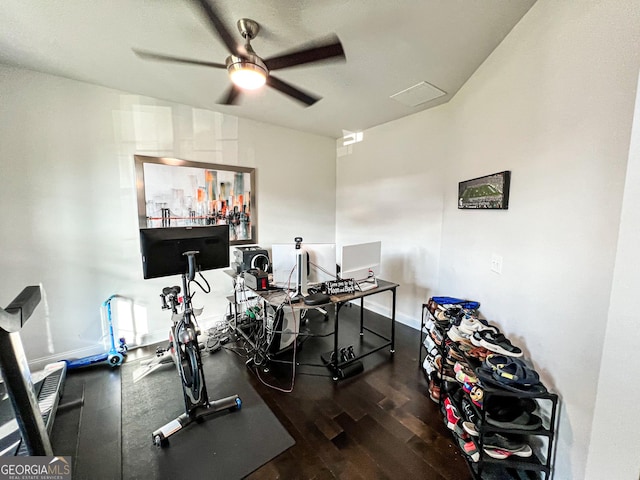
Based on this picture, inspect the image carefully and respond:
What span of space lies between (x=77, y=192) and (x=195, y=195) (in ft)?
3.47

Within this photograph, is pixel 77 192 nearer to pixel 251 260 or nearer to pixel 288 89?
pixel 251 260

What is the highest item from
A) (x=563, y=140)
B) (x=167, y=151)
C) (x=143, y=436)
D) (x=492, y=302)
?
(x=167, y=151)

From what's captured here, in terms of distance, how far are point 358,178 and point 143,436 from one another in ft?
12.6

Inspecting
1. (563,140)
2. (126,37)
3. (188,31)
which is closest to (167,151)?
(126,37)

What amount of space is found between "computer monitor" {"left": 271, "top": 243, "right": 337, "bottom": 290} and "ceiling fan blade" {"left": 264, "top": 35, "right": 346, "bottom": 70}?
1.43 meters

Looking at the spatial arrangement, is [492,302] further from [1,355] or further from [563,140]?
[1,355]

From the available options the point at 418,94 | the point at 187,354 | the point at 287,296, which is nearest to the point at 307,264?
the point at 287,296

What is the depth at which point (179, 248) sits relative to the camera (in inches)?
70.7

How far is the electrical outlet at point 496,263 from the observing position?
1839mm

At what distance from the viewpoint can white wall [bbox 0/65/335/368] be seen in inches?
86.7

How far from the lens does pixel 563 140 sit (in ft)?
4.21

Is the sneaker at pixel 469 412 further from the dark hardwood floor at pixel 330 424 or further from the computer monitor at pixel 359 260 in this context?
the computer monitor at pixel 359 260

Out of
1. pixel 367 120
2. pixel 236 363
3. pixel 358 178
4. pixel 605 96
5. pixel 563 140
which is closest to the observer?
pixel 605 96

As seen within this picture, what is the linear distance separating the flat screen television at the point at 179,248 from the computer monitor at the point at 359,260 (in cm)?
110
